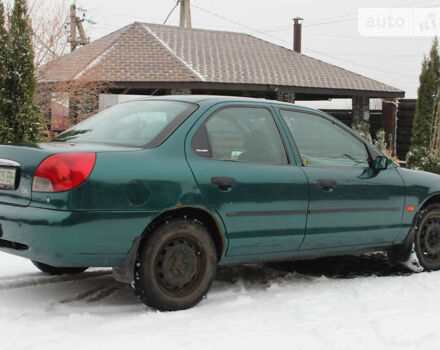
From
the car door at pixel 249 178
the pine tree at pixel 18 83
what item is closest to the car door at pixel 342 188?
the car door at pixel 249 178

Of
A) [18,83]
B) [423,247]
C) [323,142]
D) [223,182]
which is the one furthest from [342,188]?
[18,83]

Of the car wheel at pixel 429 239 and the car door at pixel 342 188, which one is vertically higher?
Result: the car door at pixel 342 188

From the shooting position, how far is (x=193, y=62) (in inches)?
837

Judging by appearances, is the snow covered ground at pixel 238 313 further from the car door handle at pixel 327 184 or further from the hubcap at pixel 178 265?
the car door handle at pixel 327 184

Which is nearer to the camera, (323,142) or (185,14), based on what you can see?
(323,142)

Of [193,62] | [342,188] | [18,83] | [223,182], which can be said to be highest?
[193,62]

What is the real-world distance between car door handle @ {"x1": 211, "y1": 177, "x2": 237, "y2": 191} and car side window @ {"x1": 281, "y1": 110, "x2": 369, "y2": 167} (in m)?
0.89

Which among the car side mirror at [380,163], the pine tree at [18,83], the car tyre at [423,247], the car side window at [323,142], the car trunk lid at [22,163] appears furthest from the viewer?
the pine tree at [18,83]

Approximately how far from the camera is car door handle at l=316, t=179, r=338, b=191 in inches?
214

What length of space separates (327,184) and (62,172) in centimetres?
231

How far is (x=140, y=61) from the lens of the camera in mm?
20922

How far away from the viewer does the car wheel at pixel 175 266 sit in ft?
14.7

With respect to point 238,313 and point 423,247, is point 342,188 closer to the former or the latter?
point 423,247

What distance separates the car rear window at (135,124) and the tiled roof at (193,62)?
44.2ft
